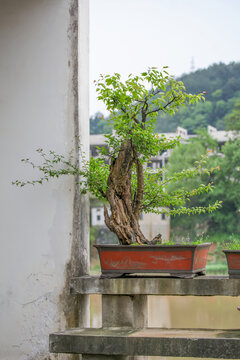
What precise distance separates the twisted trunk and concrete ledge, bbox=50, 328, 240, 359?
22.5 inches

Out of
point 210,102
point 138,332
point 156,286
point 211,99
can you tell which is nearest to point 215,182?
point 210,102

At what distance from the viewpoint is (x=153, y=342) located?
9.07 ft

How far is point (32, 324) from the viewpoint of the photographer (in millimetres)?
3447

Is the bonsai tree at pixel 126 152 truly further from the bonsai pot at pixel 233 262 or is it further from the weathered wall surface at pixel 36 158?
the bonsai pot at pixel 233 262

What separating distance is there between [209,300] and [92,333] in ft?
32.0

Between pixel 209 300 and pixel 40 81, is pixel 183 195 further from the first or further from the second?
pixel 209 300

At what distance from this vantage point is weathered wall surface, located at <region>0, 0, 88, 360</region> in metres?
3.46

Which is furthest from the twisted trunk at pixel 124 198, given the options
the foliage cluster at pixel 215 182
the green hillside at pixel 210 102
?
the green hillside at pixel 210 102

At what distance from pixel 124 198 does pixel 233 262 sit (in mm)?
697

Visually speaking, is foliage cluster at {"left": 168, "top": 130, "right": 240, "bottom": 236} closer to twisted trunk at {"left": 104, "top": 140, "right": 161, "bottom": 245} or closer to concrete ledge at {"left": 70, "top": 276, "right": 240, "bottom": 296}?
twisted trunk at {"left": 104, "top": 140, "right": 161, "bottom": 245}

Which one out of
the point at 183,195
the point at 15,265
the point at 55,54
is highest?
the point at 55,54

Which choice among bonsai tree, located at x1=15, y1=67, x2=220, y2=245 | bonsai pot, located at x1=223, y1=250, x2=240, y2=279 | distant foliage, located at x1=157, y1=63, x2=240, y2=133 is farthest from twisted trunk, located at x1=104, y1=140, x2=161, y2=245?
distant foliage, located at x1=157, y1=63, x2=240, y2=133

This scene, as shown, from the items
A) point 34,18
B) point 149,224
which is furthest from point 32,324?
point 149,224

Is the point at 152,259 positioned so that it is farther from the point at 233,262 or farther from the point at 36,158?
the point at 36,158
